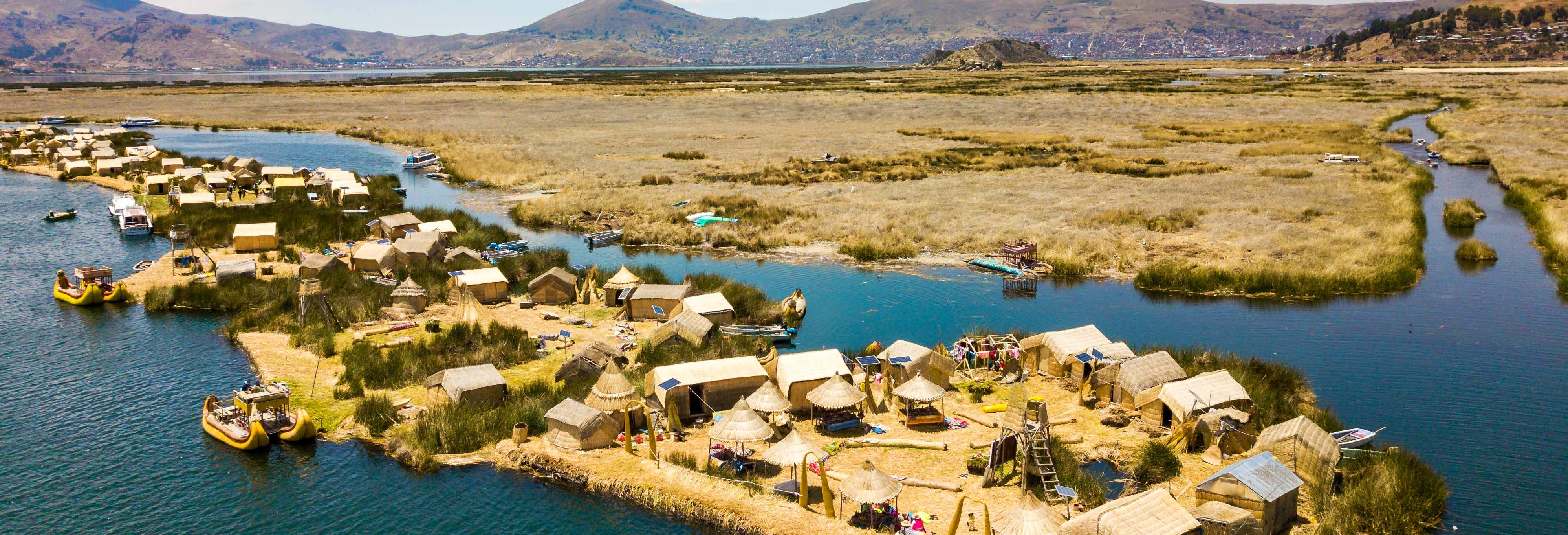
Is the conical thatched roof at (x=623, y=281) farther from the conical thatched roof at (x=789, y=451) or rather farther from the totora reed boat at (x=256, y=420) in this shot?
the conical thatched roof at (x=789, y=451)

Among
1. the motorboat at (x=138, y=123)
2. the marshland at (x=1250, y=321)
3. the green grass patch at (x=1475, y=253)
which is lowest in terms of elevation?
the marshland at (x=1250, y=321)

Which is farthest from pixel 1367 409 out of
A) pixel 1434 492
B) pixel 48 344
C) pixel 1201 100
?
pixel 1201 100

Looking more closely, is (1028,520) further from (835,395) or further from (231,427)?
(231,427)

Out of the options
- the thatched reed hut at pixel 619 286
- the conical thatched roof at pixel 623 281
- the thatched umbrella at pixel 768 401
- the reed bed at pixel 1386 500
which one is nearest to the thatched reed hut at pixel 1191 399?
the reed bed at pixel 1386 500

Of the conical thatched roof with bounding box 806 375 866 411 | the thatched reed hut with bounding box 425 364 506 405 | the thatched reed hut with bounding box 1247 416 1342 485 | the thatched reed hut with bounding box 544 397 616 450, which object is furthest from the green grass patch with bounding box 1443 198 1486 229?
the thatched reed hut with bounding box 425 364 506 405

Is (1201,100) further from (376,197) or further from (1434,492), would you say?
(1434,492)
